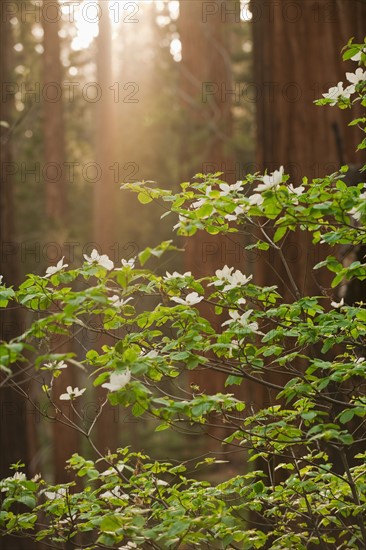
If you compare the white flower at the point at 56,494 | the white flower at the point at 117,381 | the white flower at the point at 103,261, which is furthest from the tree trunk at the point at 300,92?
the white flower at the point at 117,381

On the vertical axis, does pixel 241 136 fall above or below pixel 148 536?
above

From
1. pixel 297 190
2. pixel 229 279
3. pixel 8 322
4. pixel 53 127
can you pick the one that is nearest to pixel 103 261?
pixel 229 279

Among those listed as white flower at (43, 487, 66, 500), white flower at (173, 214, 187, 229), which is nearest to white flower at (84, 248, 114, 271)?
white flower at (173, 214, 187, 229)

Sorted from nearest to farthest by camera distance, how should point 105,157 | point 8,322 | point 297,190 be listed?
1. point 297,190
2. point 8,322
3. point 105,157

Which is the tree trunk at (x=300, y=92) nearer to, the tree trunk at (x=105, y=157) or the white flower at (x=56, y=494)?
the white flower at (x=56, y=494)

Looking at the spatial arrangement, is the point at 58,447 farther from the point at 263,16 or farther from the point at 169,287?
the point at 169,287

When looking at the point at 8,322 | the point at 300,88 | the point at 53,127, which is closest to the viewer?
the point at 300,88

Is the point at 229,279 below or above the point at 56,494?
above

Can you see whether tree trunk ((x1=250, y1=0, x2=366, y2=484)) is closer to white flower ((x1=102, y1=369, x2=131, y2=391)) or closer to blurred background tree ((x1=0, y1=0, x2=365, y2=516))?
blurred background tree ((x1=0, y1=0, x2=365, y2=516))

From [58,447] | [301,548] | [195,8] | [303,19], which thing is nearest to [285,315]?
[301,548]

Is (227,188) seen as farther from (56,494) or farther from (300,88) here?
(300,88)

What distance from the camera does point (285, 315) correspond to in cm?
259

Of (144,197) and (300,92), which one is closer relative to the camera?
(144,197)

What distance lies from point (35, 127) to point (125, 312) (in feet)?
51.0
